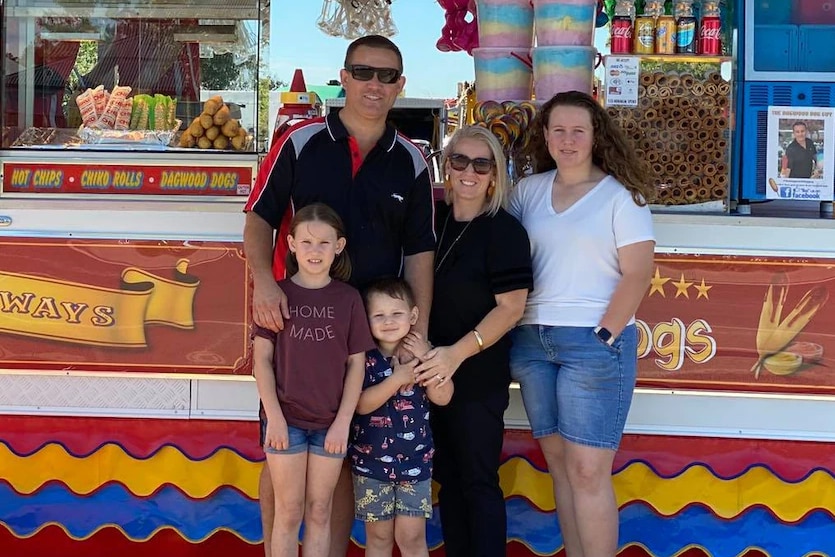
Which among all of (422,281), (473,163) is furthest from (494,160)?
(422,281)

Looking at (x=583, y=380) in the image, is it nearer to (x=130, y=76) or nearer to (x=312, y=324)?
(x=312, y=324)

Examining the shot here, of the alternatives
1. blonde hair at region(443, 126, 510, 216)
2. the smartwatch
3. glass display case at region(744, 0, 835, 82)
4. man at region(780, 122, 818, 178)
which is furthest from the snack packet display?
man at region(780, 122, 818, 178)

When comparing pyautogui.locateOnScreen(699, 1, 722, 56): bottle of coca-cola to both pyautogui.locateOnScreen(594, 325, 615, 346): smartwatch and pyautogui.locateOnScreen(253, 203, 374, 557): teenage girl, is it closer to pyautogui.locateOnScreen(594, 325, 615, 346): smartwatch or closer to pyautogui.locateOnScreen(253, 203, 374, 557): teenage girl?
pyautogui.locateOnScreen(594, 325, 615, 346): smartwatch

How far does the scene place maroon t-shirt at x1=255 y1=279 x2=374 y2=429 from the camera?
263 centimetres

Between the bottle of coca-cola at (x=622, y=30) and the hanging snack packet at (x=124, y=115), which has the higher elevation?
the bottle of coca-cola at (x=622, y=30)

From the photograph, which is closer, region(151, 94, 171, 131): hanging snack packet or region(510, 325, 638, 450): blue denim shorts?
region(510, 325, 638, 450): blue denim shorts

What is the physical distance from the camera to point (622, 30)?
332 cm

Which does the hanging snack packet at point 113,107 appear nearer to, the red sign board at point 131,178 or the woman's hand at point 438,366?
the red sign board at point 131,178

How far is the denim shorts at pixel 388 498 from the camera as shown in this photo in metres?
2.77

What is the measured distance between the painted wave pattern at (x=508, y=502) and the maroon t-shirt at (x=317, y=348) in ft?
2.73

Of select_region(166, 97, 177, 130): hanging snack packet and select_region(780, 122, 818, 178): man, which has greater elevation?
select_region(166, 97, 177, 130): hanging snack packet

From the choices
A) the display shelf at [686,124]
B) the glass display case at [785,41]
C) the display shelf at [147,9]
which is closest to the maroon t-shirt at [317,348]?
the display shelf at [686,124]

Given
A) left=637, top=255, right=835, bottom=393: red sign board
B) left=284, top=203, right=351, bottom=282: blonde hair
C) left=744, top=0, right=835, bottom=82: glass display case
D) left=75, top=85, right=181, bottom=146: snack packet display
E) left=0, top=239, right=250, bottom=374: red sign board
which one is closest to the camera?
left=284, top=203, right=351, bottom=282: blonde hair

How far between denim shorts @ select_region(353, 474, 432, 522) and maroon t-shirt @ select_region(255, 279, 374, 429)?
25cm
